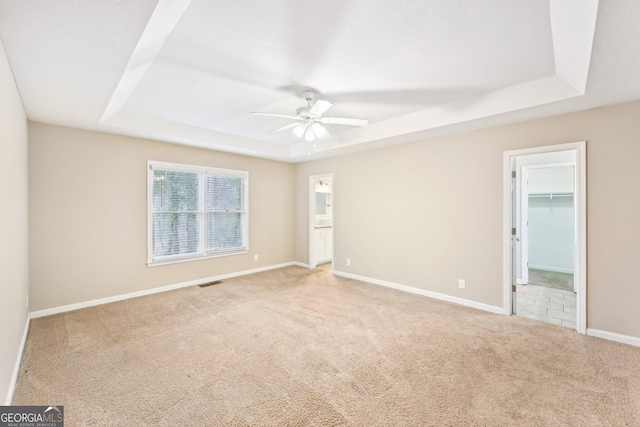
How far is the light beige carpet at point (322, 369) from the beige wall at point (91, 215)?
46 centimetres

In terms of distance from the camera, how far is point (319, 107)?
2.74 meters

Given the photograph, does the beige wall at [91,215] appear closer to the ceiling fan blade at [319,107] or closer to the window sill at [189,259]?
the window sill at [189,259]

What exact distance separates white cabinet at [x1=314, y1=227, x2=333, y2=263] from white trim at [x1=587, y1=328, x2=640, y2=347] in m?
4.56

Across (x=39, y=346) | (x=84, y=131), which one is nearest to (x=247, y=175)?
(x=84, y=131)

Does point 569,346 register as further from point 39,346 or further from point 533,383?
point 39,346

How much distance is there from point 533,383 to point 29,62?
4556 mm

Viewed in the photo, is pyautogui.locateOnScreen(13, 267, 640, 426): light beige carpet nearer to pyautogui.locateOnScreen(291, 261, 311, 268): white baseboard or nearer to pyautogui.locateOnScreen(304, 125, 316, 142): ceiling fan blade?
pyautogui.locateOnScreen(304, 125, 316, 142): ceiling fan blade

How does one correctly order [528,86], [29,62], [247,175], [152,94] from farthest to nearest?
1. [247,175]
2. [152,94]
3. [528,86]
4. [29,62]

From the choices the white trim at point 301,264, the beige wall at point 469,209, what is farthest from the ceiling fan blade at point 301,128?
the white trim at point 301,264

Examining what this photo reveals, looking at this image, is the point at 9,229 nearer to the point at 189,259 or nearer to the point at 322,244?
the point at 189,259

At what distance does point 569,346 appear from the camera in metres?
2.73

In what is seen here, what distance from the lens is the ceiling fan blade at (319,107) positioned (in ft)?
8.71

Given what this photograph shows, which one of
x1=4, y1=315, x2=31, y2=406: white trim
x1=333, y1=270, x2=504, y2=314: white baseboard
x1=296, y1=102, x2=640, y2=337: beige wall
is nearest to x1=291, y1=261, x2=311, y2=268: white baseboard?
x1=296, y1=102, x2=640, y2=337: beige wall

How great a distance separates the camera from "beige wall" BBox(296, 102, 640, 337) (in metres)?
2.82
